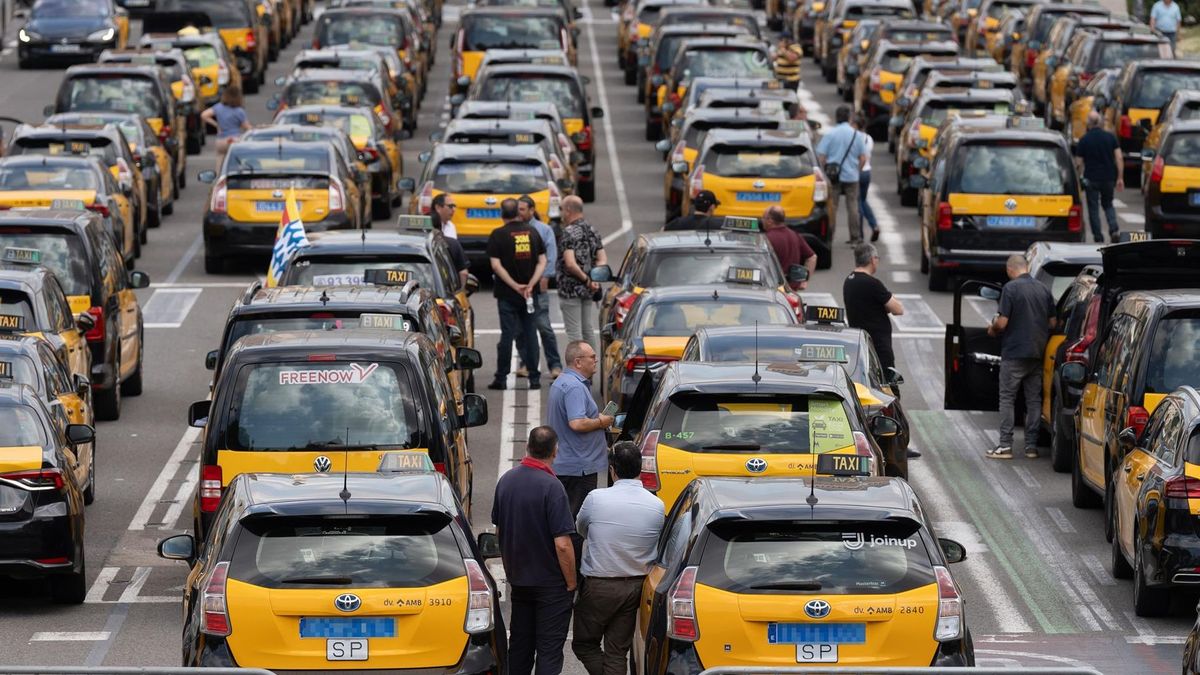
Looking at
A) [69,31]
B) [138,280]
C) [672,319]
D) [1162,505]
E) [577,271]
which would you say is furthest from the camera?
[69,31]

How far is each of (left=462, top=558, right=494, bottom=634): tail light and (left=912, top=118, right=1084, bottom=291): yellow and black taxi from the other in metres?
18.0

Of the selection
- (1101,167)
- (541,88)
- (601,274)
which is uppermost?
(601,274)

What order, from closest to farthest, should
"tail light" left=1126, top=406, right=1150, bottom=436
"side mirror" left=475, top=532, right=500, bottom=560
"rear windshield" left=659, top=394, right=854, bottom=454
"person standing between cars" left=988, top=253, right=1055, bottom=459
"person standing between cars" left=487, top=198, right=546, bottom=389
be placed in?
"side mirror" left=475, top=532, right=500, bottom=560, "rear windshield" left=659, top=394, right=854, bottom=454, "tail light" left=1126, top=406, right=1150, bottom=436, "person standing between cars" left=988, top=253, right=1055, bottom=459, "person standing between cars" left=487, top=198, right=546, bottom=389

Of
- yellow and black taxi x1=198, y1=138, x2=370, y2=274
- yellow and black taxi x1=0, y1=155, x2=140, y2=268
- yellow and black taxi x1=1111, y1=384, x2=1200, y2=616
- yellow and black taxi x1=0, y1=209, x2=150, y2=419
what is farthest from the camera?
yellow and black taxi x1=198, y1=138, x2=370, y2=274

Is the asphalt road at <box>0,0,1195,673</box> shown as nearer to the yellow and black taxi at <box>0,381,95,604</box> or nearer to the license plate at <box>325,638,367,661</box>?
the yellow and black taxi at <box>0,381,95,604</box>

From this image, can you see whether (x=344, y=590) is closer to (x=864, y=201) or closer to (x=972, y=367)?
(x=972, y=367)

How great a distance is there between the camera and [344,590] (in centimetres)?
1134

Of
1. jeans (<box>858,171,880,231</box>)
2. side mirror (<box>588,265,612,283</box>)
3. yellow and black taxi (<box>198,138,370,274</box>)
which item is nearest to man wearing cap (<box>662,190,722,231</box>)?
side mirror (<box>588,265,612,283</box>)

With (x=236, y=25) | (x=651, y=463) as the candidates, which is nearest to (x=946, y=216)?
(x=651, y=463)

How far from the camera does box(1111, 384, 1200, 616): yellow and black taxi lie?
14945mm

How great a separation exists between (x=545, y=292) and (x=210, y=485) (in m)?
9.20

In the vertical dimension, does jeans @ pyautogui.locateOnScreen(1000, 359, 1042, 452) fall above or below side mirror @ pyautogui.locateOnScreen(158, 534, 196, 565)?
below

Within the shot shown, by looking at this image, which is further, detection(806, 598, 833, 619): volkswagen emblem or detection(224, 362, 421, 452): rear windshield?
detection(224, 362, 421, 452): rear windshield

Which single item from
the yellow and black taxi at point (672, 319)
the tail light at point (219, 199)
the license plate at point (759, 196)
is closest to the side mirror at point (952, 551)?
the yellow and black taxi at point (672, 319)
